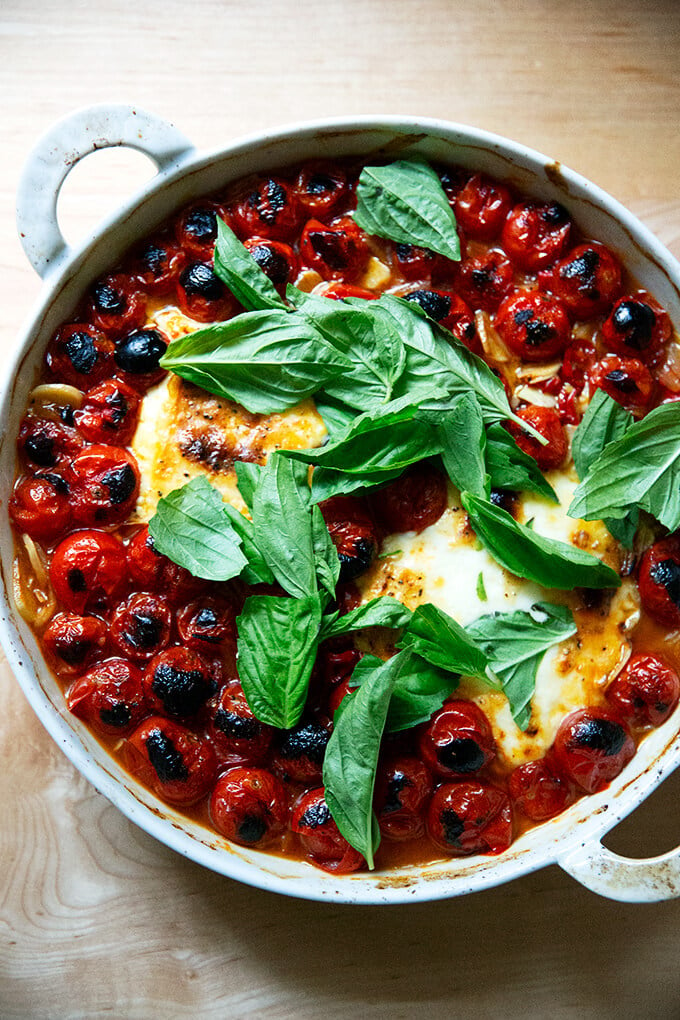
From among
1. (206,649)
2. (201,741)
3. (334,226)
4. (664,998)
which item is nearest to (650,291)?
(334,226)

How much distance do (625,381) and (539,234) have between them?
467 mm

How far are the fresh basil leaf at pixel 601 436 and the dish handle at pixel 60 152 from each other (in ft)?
4.16

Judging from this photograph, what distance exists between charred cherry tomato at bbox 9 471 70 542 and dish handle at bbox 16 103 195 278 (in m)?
0.53

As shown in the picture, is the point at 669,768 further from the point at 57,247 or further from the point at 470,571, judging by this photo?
the point at 57,247

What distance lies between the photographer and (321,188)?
2.63m

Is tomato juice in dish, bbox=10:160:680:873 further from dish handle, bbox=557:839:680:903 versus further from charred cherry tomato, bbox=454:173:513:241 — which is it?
dish handle, bbox=557:839:680:903

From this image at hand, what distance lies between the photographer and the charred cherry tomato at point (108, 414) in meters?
2.49

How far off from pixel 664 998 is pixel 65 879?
5.46ft

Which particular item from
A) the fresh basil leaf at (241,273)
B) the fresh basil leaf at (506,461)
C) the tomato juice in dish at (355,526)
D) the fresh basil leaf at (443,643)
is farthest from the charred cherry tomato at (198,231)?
the fresh basil leaf at (443,643)

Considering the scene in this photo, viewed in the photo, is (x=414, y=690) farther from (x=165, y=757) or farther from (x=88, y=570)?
(x=88, y=570)

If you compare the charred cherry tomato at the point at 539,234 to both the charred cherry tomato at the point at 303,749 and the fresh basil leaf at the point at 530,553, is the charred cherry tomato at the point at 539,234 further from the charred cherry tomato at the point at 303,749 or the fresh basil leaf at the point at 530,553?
the charred cherry tomato at the point at 303,749

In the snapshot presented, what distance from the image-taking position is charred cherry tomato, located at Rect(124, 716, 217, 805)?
93.2 inches

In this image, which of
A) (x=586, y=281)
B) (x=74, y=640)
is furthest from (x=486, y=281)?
(x=74, y=640)

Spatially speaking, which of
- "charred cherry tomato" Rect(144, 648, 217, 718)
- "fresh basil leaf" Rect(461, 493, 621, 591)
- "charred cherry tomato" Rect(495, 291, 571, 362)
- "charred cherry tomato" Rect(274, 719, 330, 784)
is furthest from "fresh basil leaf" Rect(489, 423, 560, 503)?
"charred cherry tomato" Rect(144, 648, 217, 718)
